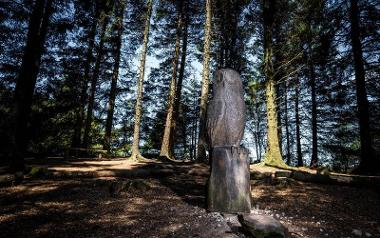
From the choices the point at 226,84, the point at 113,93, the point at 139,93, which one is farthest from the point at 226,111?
the point at 113,93

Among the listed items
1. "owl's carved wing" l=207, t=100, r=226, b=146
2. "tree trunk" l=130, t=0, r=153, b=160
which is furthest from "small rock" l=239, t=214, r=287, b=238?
"tree trunk" l=130, t=0, r=153, b=160

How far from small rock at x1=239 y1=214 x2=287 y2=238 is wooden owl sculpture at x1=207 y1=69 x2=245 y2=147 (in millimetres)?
1618

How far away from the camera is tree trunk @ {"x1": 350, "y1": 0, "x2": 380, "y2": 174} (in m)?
12.6

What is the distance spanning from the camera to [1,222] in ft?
17.2

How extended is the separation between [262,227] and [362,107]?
11.7m

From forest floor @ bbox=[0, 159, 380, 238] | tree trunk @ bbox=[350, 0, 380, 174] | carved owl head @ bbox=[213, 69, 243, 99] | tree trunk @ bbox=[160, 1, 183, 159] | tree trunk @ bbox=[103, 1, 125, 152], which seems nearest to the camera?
forest floor @ bbox=[0, 159, 380, 238]

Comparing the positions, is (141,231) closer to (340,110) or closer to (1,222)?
(1,222)

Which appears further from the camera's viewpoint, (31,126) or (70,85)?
(70,85)

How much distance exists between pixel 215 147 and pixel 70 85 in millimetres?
18630

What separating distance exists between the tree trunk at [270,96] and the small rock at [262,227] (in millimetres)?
9020

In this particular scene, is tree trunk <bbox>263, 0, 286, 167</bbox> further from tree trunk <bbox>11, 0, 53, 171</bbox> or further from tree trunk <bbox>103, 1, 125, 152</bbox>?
tree trunk <bbox>103, 1, 125, 152</bbox>

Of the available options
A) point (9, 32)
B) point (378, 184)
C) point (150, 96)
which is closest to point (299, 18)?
point (378, 184)

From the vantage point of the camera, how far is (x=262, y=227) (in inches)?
173

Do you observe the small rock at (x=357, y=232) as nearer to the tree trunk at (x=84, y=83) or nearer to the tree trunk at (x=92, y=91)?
the tree trunk at (x=84, y=83)
